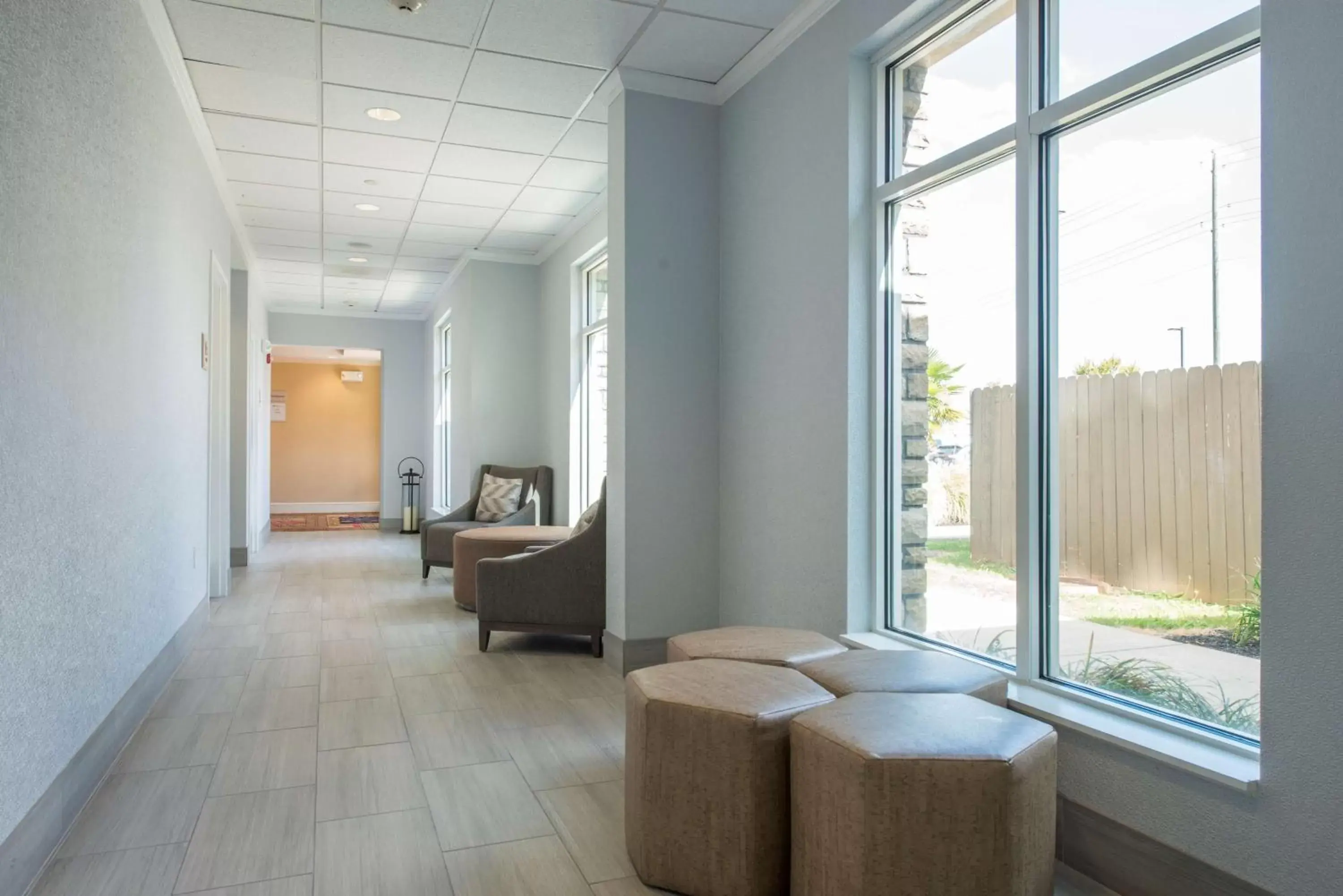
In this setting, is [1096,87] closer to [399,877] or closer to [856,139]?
[856,139]

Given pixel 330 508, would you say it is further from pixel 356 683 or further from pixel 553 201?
pixel 356 683

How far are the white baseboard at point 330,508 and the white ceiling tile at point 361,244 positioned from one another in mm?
8005

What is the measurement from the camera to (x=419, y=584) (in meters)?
7.12

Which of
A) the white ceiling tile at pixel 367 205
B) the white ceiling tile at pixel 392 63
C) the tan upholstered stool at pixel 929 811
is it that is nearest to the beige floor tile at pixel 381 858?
the tan upholstered stool at pixel 929 811

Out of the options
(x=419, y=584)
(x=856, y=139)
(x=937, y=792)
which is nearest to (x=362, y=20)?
(x=856, y=139)

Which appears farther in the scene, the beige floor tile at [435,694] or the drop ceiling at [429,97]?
the beige floor tile at [435,694]

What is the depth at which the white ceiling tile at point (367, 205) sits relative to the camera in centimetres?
613

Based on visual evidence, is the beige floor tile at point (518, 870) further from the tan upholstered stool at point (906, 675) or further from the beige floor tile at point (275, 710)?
the beige floor tile at point (275, 710)

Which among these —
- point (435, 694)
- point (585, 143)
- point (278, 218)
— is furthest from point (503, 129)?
point (435, 694)

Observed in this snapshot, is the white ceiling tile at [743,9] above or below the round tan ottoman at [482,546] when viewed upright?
above

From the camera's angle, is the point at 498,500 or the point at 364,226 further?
the point at 498,500

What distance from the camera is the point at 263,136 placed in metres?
4.94

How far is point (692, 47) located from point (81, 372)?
2670 millimetres

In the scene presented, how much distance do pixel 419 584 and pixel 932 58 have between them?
17.9 ft
